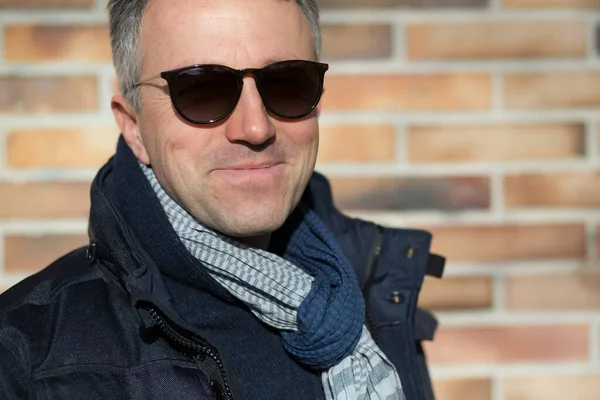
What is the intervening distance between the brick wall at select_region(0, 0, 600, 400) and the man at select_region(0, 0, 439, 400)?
1.82 ft

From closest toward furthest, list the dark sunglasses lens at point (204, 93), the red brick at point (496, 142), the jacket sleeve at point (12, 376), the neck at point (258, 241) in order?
the jacket sleeve at point (12, 376)
the dark sunglasses lens at point (204, 93)
the neck at point (258, 241)
the red brick at point (496, 142)

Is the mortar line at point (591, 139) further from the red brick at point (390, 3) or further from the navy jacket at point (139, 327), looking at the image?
the navy jacket at point (139, 327)

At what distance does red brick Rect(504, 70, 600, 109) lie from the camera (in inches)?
94.0

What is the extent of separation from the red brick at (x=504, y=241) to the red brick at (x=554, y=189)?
0.07 meters

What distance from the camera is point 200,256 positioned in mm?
1644

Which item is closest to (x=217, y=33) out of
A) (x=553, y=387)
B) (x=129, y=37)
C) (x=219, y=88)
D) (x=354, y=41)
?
(x=219, y=88)

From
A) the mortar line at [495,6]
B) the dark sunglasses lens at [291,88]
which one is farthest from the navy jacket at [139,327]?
the mortar line at [495,6]

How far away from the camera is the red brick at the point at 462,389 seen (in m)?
2.42

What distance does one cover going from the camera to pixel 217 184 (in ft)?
5.26

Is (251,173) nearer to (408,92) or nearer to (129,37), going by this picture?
(129,37)

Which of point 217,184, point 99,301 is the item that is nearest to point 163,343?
point 99,301

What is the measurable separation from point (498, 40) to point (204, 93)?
119 cm

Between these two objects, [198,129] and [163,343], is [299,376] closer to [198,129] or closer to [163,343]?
[163,343]

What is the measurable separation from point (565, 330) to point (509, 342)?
0.18 metres
